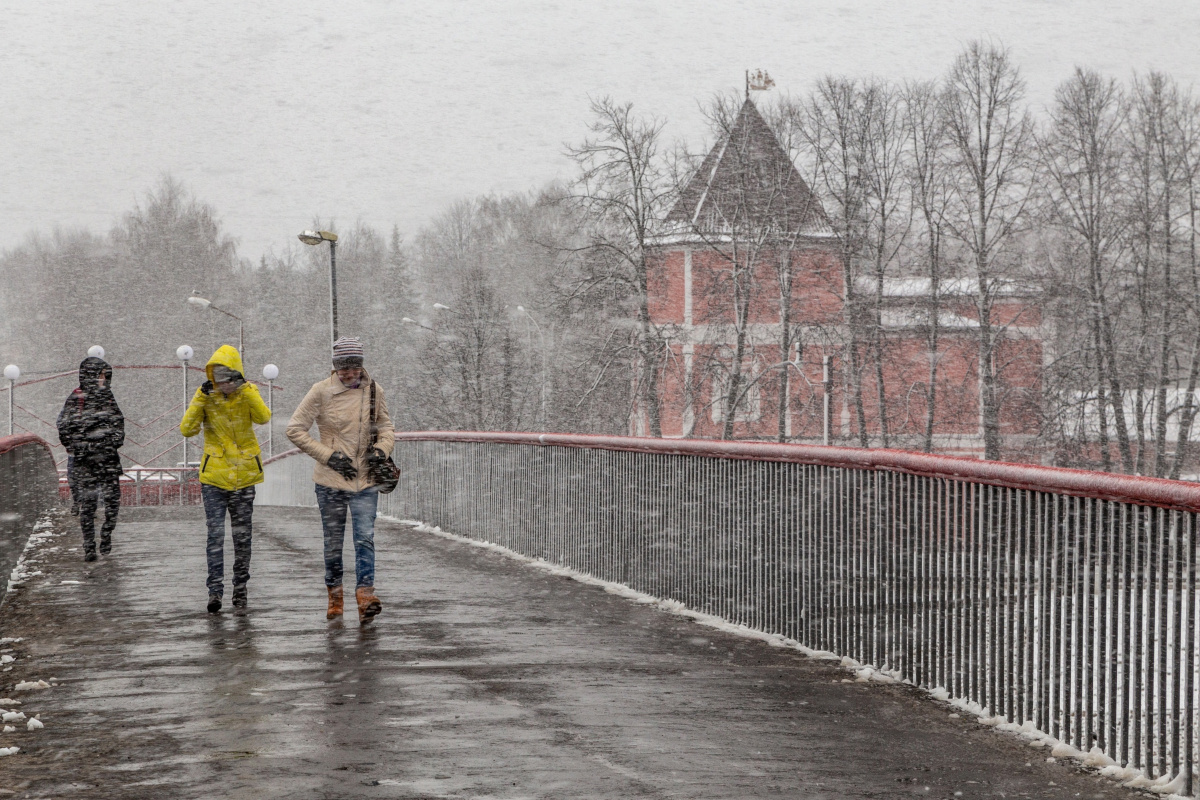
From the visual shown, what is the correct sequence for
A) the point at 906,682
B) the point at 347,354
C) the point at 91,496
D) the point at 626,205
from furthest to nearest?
the point at 626,205 < the point at 91,496 < the point at 347,354 < the point at 906,682

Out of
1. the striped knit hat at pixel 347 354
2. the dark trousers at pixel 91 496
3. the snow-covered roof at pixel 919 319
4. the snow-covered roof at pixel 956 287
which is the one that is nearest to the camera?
the striped knit hat at pixel 347 354

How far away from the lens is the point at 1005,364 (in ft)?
149

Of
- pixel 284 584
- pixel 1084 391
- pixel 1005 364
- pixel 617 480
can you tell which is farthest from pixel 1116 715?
pixel 1005 364

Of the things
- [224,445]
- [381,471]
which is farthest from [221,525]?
[381,471]

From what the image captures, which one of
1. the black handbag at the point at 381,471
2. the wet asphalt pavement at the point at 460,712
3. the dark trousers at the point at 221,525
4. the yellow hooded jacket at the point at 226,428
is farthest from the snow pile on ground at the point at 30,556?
the black handbag at the point at 381,471

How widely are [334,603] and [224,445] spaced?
4.33ft

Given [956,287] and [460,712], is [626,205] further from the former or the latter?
[460,712]

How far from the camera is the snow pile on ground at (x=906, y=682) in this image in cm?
485

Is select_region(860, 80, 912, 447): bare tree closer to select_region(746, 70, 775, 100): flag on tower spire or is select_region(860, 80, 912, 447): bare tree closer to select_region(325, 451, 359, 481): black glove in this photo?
select_region(746, 70, 775, 100): flag on tower spire

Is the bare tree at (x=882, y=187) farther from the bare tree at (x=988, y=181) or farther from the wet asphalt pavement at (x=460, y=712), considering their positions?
the wet asphalt pavement at (x=460, y=712)

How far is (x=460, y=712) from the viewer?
5875mm

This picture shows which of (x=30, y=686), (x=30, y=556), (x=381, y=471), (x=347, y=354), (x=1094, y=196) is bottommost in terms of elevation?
(x=30, y=556)

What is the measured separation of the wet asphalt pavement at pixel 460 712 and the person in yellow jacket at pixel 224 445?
1.75 ft

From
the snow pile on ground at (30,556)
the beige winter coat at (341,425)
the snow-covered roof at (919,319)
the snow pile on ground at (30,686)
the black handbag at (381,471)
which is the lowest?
the snow pile on ground at (30,556)
